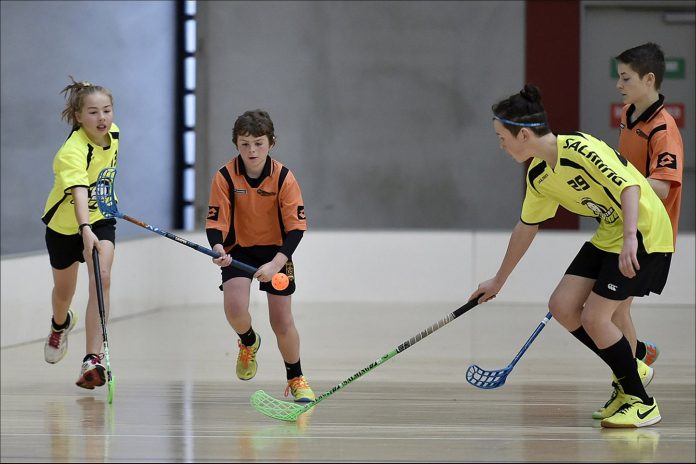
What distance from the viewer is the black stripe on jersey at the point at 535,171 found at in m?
3.19

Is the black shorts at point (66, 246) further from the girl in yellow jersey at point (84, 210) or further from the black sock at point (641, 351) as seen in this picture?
the black sock at point (641, 351)

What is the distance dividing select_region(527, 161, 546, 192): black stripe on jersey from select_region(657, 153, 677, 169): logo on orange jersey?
47cm

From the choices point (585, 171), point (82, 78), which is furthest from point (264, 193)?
point (82, 78)

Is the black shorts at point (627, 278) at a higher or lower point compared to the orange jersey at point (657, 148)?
lower

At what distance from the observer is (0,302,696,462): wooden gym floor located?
289 cm

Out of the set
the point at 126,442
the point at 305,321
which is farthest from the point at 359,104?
the point at 126,442

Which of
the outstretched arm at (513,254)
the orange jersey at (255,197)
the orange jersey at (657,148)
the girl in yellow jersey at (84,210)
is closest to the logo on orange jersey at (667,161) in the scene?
the orange jersey at (657,148)

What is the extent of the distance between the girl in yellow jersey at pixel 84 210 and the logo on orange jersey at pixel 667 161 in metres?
1.80

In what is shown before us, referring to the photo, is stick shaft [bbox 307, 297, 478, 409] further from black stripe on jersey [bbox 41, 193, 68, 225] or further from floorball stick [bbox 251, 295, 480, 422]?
black stripe on jersey [bbox 41, 193, 68, 225]

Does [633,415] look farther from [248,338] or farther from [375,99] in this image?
[375,99]

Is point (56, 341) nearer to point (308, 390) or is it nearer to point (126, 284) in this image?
point (308, 390)

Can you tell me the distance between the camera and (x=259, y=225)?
365 centimetres

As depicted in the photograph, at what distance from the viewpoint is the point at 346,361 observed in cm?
474

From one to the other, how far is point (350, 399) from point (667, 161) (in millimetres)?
1263
